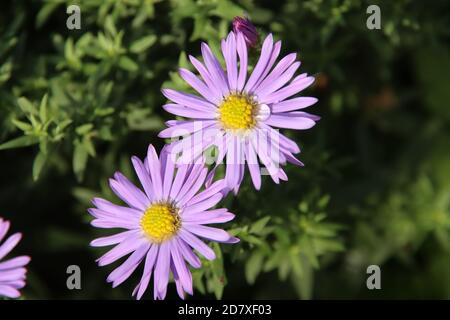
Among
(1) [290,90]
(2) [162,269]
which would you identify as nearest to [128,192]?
(2) [162,269]

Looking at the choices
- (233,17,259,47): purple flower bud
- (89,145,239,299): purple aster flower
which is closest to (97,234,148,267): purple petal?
(89,145,239,299): purple aster flower

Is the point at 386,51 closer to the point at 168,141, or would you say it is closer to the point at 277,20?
the point at 277,20

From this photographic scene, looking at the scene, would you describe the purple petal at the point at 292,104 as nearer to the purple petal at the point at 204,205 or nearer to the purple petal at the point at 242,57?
the purple petal at the point at 242,57

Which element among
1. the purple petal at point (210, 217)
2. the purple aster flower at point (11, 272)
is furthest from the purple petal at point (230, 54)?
the purple aster flower at point (11, 272)

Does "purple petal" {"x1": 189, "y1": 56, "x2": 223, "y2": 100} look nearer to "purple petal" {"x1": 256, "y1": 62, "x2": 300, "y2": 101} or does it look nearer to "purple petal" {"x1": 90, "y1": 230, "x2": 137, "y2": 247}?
"purple petal" {"x1": 256, "y1": 62, "x2": 300, "y2": 101}

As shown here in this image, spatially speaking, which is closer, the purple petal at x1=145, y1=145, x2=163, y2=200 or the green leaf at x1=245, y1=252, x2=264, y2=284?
the purple petal at x1=145, y1=145, x2=163, y2=200

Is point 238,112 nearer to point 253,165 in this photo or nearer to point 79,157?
point 253,165
